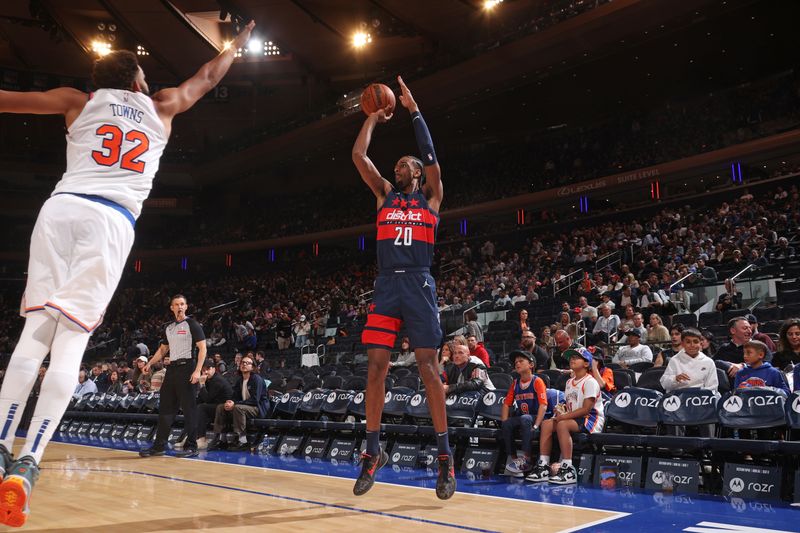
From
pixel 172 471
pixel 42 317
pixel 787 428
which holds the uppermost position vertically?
pixel 42 317

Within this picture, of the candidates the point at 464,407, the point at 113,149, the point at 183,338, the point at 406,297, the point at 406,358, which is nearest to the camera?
the point at 113,149

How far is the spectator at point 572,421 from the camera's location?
238 inches

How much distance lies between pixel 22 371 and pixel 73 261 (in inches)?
18.2

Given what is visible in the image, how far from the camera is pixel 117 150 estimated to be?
2971mm

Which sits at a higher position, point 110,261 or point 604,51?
point 604,51

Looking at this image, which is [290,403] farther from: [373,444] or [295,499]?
[373,444]

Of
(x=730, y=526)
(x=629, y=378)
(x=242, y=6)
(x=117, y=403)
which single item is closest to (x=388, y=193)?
(x=730, y=526)

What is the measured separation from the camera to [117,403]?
12594 millimetres

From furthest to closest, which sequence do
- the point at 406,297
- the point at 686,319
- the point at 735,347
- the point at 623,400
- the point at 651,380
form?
the point at 686,319 < the point at 735,347 < the point at 651,380 < the point at 623,400 < the point at 406,297

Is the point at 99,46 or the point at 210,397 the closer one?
the point at 210,397

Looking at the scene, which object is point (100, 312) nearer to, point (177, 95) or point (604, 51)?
point (177, 95)

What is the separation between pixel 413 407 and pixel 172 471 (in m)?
2.71

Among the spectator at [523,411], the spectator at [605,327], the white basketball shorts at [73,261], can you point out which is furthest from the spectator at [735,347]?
the white basketball shorts at [73,261]

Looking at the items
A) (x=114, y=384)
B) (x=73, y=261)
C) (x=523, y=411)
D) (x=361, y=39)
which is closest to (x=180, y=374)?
(x=523, y=411)
